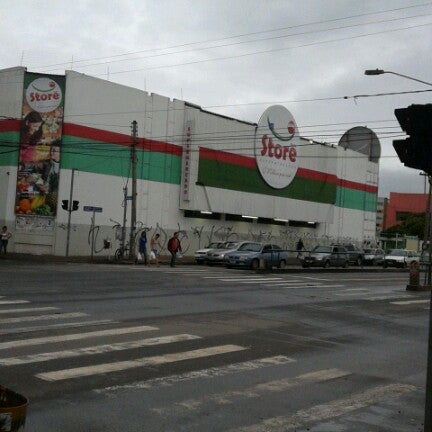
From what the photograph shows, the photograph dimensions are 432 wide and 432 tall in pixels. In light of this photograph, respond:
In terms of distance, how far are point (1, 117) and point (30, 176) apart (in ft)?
12.5

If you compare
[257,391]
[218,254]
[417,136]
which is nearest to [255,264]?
[218,254]

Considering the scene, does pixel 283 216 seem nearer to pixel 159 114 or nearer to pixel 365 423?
pixel 159 114

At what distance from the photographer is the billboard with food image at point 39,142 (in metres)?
36.6

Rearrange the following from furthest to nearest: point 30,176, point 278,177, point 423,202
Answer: point 423,202 → point 278,177 → point 30,176

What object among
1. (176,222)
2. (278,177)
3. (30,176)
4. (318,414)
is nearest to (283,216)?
(278,177)

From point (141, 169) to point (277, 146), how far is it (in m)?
14.4

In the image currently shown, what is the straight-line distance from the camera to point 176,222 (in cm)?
4353

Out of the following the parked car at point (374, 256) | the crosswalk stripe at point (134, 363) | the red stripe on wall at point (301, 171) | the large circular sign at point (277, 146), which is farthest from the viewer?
the parked car at point (374, 256)

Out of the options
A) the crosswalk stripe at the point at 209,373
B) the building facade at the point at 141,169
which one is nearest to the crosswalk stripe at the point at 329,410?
the crosswalk stripe at the point at 209,373

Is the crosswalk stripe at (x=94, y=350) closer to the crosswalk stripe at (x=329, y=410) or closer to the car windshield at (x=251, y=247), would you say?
the crosswalk stripe at (x=329, y=410)

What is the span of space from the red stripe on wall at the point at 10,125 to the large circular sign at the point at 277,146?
1892 centimetres

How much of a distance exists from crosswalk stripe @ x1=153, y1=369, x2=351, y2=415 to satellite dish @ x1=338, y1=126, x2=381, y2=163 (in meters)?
57.2

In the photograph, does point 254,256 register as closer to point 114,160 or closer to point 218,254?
point 218,254

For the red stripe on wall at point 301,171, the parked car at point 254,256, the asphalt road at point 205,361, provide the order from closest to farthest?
the asphalt road at point 205,361, the parked car at point 254,256, the red stripe on wall at point 301,171
